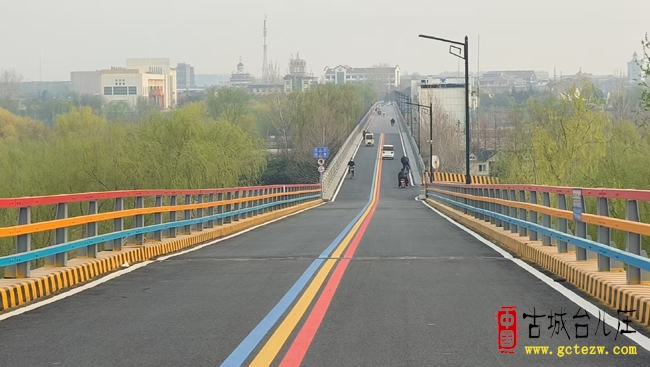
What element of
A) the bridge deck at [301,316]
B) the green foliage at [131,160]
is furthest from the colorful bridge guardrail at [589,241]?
the green foliage at [131,160]

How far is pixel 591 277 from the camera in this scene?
34.3ft

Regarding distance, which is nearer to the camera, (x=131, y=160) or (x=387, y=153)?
(x=131, y=160)

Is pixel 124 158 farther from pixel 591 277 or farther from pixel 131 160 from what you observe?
pixel 591 277

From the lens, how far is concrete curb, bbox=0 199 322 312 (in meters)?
10.2

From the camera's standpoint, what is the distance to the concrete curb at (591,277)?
8823 millimetres

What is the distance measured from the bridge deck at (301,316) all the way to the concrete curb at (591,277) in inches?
13.5

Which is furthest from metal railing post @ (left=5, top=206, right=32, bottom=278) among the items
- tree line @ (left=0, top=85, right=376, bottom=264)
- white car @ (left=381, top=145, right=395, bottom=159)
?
white car @ (left=381, top=145, right=395, bottom=159)

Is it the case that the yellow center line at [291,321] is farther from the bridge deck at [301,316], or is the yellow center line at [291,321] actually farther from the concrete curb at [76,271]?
the concrete curb at [76,271]

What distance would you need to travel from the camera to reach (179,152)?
63406mm

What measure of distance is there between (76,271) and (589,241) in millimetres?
6415

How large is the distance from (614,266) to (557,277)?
131 centimetres

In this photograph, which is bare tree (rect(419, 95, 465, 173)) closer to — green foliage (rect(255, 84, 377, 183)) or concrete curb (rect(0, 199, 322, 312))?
green foliage (rect(255, 84, 377, 183))

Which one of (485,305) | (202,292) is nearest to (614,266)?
(485,305)

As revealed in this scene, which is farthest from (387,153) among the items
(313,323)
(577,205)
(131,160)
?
(313,323)
